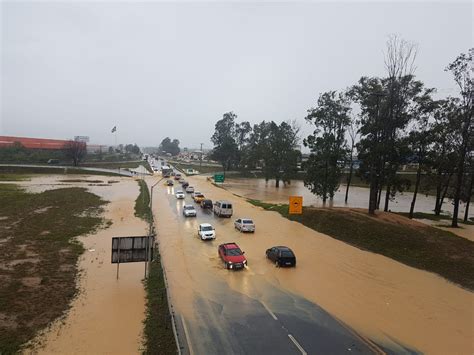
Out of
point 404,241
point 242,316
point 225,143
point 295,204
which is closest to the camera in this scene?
point 242,316

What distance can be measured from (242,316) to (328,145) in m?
40.5

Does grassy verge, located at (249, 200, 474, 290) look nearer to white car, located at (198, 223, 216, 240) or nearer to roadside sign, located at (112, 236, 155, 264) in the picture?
white car, located at (198, 223, 216, 240)

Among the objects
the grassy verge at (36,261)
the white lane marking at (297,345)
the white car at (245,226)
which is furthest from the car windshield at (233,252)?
the white car at (245,226)

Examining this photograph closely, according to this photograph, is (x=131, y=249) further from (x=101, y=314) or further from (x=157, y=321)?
(x=157, y=321)

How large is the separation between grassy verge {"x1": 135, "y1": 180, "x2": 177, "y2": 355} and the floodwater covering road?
609 mm

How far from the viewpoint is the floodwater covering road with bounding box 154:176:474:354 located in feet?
48.1

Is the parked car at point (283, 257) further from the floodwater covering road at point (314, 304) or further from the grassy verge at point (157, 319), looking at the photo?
the grassy verge at point (157, 319)

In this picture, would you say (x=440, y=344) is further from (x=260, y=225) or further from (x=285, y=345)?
(x=260, y=225)

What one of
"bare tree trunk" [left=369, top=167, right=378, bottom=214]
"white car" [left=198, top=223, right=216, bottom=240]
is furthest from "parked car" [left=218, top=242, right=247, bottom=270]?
"bare tree trunk" [left=369, top=167, right=378, bottom=214]

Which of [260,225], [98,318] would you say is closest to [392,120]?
[260,225]

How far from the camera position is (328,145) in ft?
173

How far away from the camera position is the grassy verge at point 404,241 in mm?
25031

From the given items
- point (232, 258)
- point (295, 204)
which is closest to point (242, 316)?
point (232, 258)

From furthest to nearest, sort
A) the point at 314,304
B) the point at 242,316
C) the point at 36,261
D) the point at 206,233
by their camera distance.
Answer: the point at 206,233 → the point at 36,261 → the point at 314,304 → the point at 242,316
